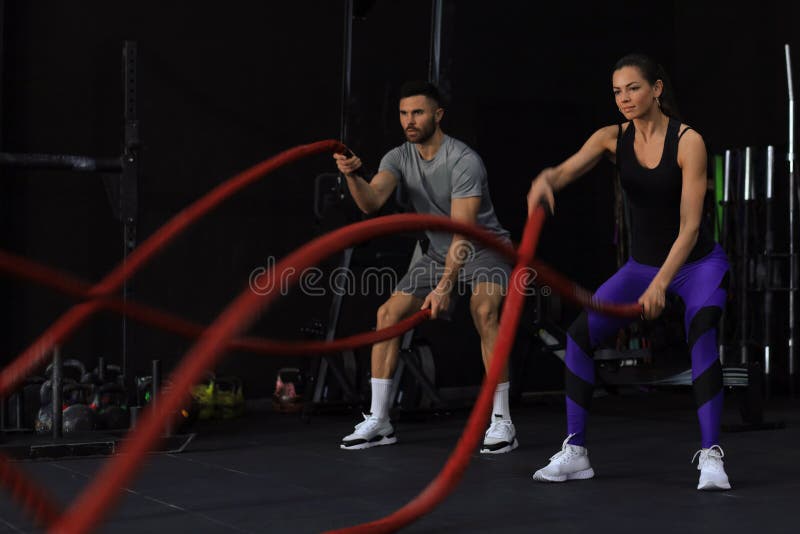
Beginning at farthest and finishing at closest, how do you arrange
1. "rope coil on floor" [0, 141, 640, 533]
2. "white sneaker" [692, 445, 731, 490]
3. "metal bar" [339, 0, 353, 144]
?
1. "metal bar" [339, 0, 353, 144]
2. "white sneaker" [692, 445, 731, 490]
3. "rope coil on floor" [0, 141, 640, 533]

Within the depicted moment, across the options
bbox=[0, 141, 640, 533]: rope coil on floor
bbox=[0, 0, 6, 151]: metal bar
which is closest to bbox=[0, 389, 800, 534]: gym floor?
bbox=[0, 141, 640, 533]: rope coil on floor

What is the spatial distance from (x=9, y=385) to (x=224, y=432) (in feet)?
10.2

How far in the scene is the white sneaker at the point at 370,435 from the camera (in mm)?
4617

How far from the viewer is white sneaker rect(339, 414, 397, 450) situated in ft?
15.1

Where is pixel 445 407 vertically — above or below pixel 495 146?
below

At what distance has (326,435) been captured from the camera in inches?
200

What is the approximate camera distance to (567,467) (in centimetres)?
364

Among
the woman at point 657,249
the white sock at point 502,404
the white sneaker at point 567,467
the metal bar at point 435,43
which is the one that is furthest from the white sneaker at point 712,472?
the metal bar at point 435,43

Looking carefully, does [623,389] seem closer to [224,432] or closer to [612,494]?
[224,432]

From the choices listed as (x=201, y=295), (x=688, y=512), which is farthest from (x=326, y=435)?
(x=688, y=512)

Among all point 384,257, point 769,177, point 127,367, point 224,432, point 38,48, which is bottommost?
point 224,432
